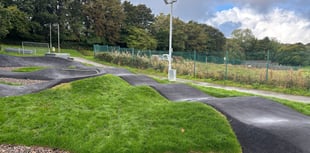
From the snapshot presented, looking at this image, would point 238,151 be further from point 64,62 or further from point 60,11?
point 60,11

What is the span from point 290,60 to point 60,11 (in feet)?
134

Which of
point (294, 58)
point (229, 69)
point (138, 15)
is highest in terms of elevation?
point (138, 15)

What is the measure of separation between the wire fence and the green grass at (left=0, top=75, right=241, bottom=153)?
20.7 feet

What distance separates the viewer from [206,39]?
54.4 meters

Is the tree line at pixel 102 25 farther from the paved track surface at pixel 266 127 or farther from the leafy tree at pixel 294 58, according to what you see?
the paved track surface at pixel 266 127

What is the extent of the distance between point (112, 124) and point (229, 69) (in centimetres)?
967

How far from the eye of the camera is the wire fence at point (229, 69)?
1111 cm

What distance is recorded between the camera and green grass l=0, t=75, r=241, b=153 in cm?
458

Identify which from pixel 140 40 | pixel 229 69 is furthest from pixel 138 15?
pixel 229 69

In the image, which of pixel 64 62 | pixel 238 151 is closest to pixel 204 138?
pixel 238 151

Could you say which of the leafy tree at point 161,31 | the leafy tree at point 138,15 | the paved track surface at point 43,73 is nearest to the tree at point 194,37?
the leafy tree at point 161,31

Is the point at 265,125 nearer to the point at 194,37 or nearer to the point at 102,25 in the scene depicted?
the point at 102,25

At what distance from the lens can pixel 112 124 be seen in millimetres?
5445

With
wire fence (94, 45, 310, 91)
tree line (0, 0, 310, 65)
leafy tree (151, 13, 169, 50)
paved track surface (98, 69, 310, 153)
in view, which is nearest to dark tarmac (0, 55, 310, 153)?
paved track surface (98, 69, 310, 153)
